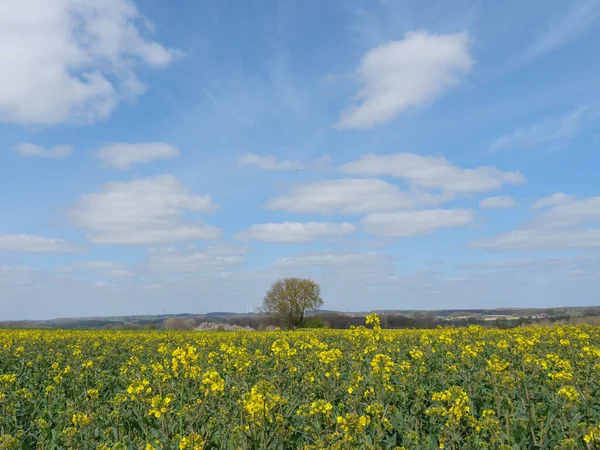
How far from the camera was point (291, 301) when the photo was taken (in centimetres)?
8400

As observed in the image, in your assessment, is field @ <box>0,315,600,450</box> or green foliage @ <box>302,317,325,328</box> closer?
field @ <box>0,315,600,450</box>

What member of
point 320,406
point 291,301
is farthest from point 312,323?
point 320,406

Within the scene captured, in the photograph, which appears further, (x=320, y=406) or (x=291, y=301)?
(x=291, y=301)

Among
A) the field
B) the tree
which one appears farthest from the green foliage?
the field

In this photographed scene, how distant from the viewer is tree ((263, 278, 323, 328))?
3292 inches

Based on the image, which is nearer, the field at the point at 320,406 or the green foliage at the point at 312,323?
the field at the point at 320,406

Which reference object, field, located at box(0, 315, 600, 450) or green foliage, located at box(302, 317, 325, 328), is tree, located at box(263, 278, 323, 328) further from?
field, located at box(0, 315, 600, 450)

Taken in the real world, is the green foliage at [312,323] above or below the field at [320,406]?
below

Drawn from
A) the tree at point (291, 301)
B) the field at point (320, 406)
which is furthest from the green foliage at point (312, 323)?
the field at point (320, 406)

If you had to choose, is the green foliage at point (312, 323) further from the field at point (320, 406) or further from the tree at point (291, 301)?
the field at point (320, 406)

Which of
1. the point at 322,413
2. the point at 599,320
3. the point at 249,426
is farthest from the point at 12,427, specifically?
the point at 599,320

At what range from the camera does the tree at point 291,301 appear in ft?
274

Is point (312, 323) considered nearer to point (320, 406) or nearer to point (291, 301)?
point (291, 301)

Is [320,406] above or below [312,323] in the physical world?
above
